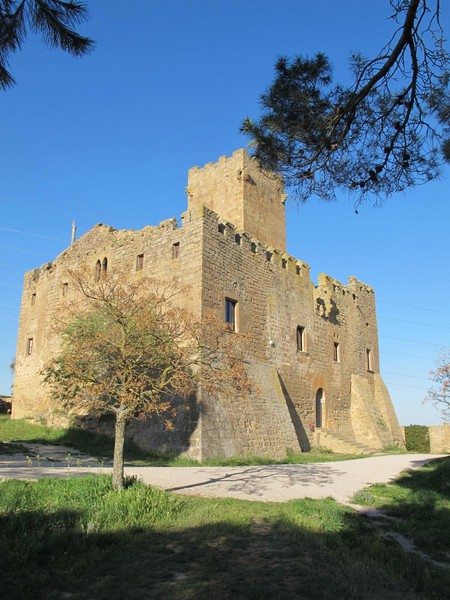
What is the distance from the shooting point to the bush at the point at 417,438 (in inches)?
1181

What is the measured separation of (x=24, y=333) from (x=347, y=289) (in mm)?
17366

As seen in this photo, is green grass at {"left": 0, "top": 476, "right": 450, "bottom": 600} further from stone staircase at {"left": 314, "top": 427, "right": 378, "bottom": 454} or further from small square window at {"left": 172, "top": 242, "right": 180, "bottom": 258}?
stone staircase at {"left": 314, "top": 427, "right": 378, "bottom": 454}

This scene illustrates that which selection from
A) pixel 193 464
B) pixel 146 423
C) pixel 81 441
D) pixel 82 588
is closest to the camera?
pixel 82 588

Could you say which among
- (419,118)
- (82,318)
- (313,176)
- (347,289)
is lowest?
(82,318)

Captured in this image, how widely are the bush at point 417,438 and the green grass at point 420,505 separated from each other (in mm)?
16872

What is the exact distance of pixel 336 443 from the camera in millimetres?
23969

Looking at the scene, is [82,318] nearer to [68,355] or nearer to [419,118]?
[68,355]

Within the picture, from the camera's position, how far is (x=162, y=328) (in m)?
10.7

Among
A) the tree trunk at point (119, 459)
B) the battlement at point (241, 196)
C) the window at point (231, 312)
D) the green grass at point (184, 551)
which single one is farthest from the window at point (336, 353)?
the tree trunk at point (119, 459)

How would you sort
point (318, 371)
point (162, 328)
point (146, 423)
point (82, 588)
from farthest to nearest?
point (318, 371) → point (146, 423) → point (162, 328) → point (82, 588)

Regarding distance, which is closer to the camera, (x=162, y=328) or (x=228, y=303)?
(x=162, y=328)

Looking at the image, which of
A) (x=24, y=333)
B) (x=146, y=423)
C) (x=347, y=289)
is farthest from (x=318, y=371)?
(x=24, y=333)

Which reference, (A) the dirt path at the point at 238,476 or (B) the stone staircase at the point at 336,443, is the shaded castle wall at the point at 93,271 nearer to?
(A) the dirt path at the point at 238,476

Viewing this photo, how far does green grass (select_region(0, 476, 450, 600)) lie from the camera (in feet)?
17.4
